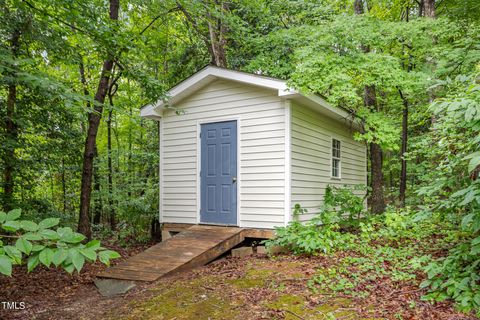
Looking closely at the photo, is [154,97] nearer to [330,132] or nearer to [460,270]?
[330,132]

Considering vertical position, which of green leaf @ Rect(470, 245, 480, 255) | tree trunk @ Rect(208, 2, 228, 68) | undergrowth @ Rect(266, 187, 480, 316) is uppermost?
tree trunk @ Rect(208, 2, 228, 68)

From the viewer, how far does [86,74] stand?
41.3ft

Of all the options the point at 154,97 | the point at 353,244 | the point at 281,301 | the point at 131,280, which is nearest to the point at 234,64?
the point at 154,97

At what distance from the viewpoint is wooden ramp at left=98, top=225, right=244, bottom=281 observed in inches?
214

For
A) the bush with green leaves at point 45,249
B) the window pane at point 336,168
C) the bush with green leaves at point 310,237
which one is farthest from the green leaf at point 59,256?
the window pane at point 336,168

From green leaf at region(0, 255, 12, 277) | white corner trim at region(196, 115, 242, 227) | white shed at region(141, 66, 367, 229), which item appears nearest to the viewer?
green leaf at region(0, 255, 12, 277)

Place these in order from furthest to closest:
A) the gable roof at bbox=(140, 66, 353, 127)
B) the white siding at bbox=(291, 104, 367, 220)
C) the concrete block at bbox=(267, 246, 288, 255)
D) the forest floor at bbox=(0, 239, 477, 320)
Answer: the white siding at bbox=(291, 104, 367, 220) → the gable roof at bbox=(140, 66, 353, 127) → the concrete block at bbox=(267, 246, 288, 255) → the forest floor at bbox=(0, 239, 477, 320)

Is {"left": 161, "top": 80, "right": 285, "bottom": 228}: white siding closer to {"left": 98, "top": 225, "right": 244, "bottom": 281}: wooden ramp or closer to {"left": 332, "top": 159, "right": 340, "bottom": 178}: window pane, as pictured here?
{"left": 98, "top": 225, "right": 244, "bottom": 281}: wooden ramp

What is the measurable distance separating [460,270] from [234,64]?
9423mm

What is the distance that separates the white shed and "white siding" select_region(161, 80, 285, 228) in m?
0.02

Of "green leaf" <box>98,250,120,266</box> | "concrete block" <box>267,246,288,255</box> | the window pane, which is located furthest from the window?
"green leaf" <box>98,250,120,266</box>

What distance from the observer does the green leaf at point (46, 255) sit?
5.28 ft

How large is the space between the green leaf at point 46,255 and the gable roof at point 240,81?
17.8 ft

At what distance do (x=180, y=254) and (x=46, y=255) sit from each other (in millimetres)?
4573
